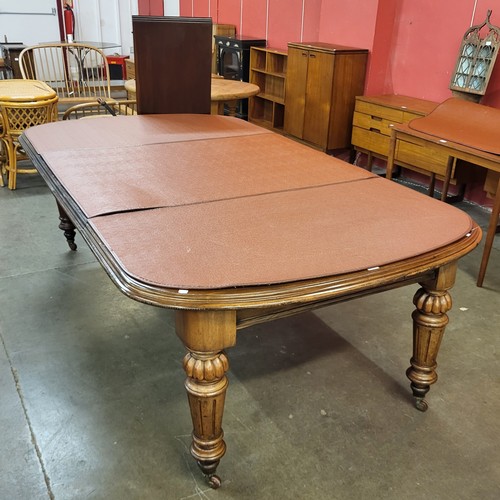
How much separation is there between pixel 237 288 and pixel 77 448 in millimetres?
861

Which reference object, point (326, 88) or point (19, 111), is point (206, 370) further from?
point (326, 88)

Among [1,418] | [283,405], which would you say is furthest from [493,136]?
[1,418]

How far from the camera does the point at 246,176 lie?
1.82 meters

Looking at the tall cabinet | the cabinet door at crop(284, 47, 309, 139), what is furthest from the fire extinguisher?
the tall cabinet

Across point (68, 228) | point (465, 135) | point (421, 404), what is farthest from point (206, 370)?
point (465, 135)

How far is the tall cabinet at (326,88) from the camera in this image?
13.7 feet

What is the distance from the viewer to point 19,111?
3.55m

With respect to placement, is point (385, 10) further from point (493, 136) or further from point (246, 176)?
point (246, 176)

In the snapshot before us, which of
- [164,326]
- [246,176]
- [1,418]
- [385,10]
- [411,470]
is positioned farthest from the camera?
→ [385,10]

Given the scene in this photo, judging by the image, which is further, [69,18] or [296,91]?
A: [69,18]

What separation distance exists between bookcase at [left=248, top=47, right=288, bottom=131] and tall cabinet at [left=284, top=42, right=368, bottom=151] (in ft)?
2.13

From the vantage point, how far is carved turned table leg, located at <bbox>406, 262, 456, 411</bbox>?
60.7 inches

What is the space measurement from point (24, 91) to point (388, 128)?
2.65 metres

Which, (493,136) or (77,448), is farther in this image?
(493,136)
